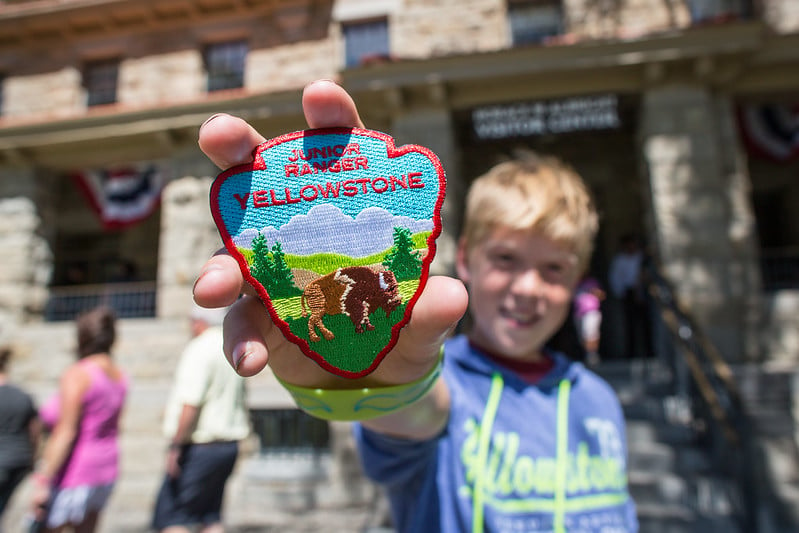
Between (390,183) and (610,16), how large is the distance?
8748mm

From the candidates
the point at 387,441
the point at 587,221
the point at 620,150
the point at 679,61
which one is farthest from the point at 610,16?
the point at 387,441

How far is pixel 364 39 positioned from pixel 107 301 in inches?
264

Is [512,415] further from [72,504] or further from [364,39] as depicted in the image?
[364,39]

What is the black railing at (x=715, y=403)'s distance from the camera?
11.7 feet

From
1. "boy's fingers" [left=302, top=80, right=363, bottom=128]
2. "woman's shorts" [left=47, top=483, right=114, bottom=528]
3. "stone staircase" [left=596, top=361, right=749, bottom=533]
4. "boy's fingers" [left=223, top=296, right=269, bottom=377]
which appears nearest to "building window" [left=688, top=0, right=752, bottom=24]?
"stone staircase" [left=596, top=361, right=749, bottom=533]

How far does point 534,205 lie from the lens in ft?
4.84

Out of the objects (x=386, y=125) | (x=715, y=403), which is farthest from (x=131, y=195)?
(x=715, y=403)

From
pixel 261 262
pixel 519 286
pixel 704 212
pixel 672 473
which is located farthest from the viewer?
pixel 704 212

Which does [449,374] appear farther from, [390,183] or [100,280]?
[100,280]

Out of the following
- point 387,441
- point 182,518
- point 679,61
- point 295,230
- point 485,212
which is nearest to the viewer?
point 295,230

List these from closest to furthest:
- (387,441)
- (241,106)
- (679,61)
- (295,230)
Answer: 1. (295,230)
2. (387,441)
3. (679,61)
4. (241,106)

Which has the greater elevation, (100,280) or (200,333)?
(100,280)

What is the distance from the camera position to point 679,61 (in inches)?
267

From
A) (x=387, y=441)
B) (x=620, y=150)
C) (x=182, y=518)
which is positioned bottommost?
(x=182, y=518)
